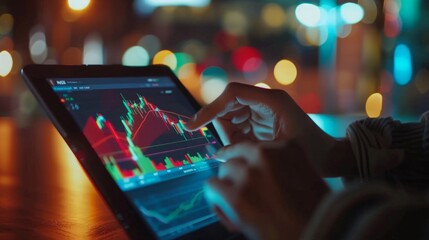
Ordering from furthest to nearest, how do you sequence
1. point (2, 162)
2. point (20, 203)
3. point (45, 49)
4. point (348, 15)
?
point (348, 15) < point (45, 49) < point (2, 162) < point (20, 203)

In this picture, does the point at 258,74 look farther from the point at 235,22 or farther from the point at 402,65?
the point at 402,65

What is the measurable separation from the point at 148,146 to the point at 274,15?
331 inches

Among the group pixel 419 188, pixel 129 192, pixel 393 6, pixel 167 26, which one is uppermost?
pixel 167 26

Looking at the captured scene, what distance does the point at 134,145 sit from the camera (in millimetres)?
623

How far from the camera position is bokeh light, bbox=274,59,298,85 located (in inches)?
307

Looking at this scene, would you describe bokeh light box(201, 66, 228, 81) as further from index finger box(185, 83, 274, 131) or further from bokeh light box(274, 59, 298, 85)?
index finger box(185, 83, 274, 131)

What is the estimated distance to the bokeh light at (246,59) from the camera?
8914mm

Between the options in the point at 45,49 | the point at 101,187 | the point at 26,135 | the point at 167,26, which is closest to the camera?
the point at 101,187

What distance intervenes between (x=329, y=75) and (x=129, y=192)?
5.97m

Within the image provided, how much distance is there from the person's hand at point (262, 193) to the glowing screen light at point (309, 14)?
239 inches

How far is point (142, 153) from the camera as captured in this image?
2.04 feet

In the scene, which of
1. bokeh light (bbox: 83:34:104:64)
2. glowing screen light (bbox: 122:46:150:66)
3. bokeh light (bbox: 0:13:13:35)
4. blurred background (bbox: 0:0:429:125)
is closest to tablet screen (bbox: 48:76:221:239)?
blurred background (bbox: 0:0:429:125)

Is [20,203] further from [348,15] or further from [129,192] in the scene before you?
[348,15]

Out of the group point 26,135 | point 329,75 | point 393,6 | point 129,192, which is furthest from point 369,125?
point 329,75
